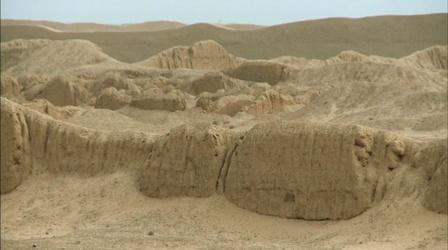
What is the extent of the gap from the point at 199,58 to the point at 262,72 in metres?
14.3

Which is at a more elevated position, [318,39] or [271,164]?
[271,164]

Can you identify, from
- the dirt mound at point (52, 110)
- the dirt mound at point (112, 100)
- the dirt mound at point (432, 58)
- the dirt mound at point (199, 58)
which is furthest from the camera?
the dirt mound at point (199, 58)

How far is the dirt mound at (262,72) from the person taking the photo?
143 ft

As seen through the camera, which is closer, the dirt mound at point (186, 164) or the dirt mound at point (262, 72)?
the dirt mound at point (186, 164)

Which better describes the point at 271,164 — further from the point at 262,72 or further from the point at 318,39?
the point at 318,39

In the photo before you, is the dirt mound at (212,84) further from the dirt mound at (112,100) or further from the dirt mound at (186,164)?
the dirt mound at (186,164)

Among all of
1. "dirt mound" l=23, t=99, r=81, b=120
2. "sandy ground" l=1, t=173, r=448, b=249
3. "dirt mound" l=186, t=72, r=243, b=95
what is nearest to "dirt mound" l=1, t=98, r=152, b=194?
"sandy ground" l=1, t=173, r=448, b=249

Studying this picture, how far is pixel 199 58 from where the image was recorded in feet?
191

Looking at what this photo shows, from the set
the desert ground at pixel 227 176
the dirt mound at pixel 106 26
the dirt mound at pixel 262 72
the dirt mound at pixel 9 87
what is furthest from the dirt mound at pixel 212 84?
the dirt mound at pixel 106 26

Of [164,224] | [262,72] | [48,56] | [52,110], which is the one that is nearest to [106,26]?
[48,56]

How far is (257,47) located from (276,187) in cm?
5164

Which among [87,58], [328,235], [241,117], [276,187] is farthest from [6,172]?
[87,58]

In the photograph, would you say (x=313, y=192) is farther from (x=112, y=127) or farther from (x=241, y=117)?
(x=241, y=117)

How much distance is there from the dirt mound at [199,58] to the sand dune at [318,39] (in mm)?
9262
